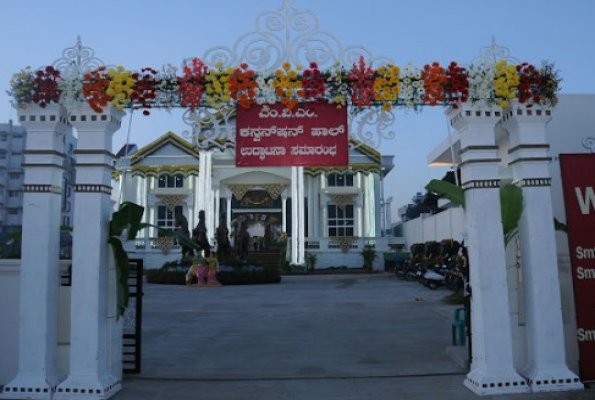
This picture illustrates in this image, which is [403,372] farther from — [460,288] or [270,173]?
[270,173]

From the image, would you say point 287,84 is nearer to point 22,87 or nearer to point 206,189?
point 22,87

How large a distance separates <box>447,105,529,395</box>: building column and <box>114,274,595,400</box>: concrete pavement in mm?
236

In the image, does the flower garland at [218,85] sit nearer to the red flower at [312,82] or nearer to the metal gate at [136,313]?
the red flower at [312,82]

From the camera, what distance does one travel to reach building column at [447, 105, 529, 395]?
5195 millimetres

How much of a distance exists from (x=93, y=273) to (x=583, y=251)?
501 centimetres

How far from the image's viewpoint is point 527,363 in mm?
5477

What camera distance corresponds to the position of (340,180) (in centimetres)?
3105

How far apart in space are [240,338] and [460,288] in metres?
8.58

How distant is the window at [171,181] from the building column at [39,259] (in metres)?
25.7

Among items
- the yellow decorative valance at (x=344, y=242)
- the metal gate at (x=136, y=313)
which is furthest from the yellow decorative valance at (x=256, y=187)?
the metal gate at (x=136, y=313)

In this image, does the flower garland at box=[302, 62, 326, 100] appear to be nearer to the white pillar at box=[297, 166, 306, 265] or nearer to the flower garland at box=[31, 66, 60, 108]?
the flower garland at box=[31, 66, 60, 108]

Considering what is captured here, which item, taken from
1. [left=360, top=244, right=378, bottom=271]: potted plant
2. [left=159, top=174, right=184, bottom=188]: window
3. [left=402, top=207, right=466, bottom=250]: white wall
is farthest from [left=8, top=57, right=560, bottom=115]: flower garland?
[left=159, top=174, right=184, bottom=188]: window

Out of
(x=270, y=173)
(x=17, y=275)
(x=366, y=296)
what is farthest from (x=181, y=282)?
(x=17, y=275)

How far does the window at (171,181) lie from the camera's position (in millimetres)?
30906
